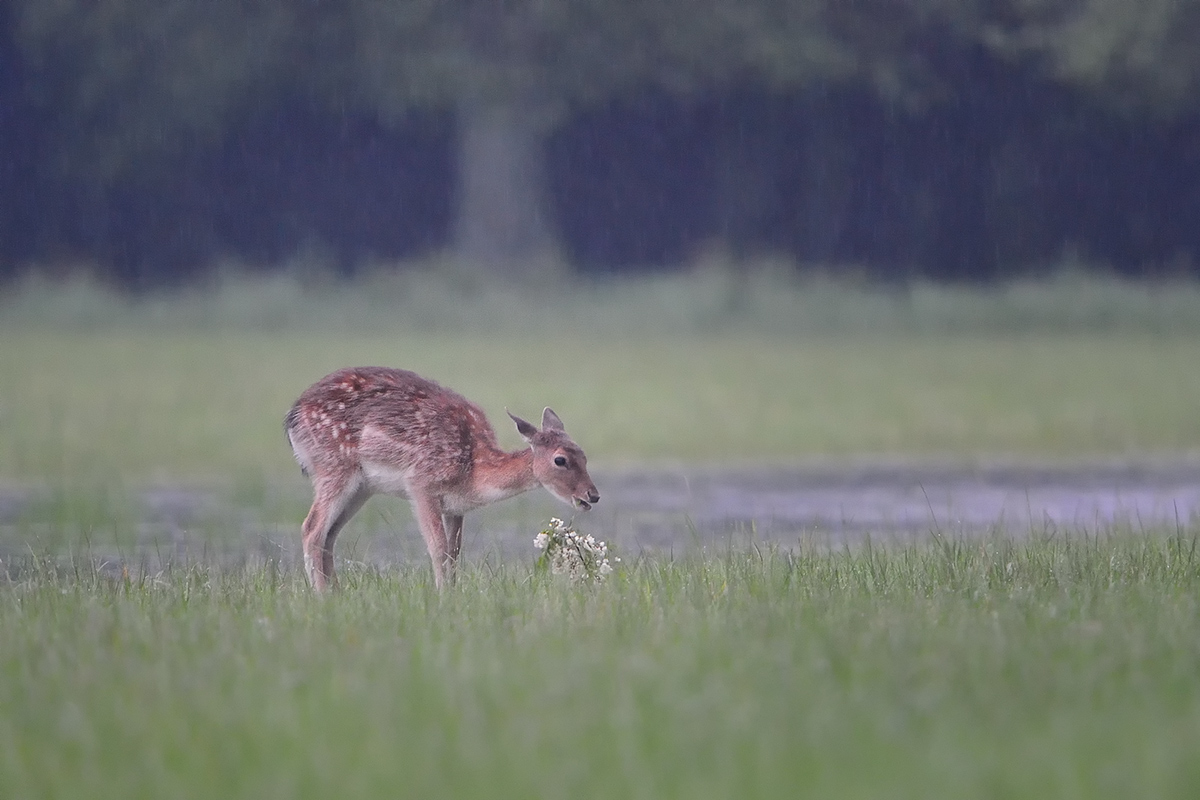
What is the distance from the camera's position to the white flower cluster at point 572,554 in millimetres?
8328

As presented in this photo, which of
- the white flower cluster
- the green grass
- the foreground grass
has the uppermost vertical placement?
the green grass

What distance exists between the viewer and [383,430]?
363 inches

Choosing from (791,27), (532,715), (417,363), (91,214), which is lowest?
(532,715)

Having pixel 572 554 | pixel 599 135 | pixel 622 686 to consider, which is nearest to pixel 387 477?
pixel 572 554

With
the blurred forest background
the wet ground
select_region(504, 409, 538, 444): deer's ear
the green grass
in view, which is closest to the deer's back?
select_region(504, 409, 538, 444): deer's ear

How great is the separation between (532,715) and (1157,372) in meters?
16.6

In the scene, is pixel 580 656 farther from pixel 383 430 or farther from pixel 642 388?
pixel 642 388

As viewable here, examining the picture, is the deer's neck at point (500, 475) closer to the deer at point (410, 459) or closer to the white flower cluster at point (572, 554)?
the deer at point (410, 459)

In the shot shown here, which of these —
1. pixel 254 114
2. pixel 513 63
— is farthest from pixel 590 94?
pixel 254 114

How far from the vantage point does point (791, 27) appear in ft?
90.7

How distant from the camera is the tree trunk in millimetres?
30391

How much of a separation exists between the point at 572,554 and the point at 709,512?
469cm

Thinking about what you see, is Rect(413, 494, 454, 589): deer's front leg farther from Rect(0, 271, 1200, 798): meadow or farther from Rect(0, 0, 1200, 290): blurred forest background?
Rect(0, 0, 1200, 290): blurred forest background

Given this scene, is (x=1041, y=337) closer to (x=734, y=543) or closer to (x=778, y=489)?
(x=778, y=489)
